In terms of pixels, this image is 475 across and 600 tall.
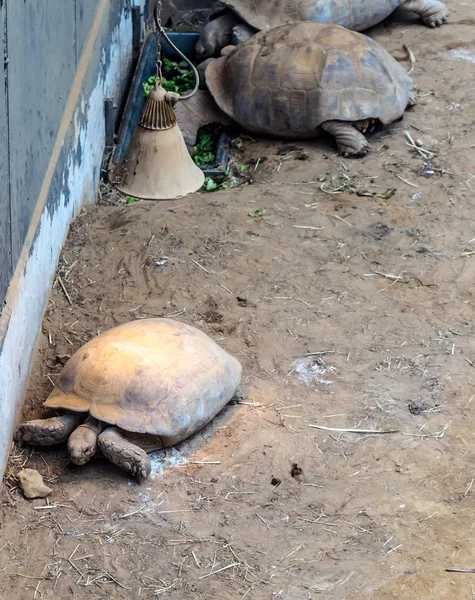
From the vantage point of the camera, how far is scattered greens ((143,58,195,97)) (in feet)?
28.9

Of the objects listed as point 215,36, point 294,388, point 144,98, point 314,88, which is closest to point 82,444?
point 294,388

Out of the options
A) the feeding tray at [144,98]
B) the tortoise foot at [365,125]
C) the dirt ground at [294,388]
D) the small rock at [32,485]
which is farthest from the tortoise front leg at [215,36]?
the small rock at [32,485]

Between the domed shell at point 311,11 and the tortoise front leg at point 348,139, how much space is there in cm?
200

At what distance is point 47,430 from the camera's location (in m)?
4.32

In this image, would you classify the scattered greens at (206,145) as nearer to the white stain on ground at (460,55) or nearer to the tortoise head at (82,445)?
the white stain on ground at (460,55)

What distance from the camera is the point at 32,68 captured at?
4688mm

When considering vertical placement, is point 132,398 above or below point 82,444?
above

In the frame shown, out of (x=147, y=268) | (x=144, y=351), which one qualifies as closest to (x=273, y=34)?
(x=147, y=268)

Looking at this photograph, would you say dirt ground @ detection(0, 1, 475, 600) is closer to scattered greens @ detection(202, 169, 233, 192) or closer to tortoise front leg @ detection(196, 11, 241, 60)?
scattered greens @ detection(202, 169, 233, 192)

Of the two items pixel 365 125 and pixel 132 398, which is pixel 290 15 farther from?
pixel 132 398

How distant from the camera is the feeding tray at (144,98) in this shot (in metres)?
7.52

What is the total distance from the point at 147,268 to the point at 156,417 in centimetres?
176

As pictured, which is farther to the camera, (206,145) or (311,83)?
(206,145)

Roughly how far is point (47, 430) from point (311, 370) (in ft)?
4.96
